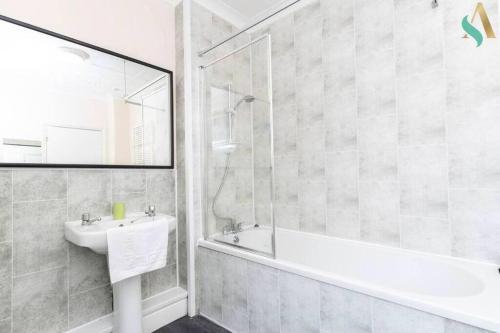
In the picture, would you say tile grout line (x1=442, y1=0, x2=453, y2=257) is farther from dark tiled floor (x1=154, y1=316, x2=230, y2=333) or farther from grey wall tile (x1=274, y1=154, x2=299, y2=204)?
dark tiled floor (x1=154, y1=316, x2=230, y2=333)

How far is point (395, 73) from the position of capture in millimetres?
1745

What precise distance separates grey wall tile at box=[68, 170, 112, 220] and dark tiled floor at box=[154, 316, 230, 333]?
0.99 metres

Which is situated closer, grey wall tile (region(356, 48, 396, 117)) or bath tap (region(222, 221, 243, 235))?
grey wall tile (region(356, 48, 396, 117))

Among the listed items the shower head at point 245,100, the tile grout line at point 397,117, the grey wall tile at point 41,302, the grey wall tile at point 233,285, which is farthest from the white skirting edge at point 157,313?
the tile grout line at point 397,117

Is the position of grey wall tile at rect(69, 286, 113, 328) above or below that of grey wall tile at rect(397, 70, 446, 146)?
below

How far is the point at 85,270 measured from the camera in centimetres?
164

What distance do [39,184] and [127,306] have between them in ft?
3.04

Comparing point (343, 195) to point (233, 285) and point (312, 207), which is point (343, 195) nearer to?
point (312, 207)

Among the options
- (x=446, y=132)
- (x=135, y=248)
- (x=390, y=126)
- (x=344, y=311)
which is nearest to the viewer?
(x=344, y=311)

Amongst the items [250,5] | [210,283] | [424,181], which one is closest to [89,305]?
[210,283]

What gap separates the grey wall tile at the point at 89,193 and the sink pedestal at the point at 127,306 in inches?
20.8

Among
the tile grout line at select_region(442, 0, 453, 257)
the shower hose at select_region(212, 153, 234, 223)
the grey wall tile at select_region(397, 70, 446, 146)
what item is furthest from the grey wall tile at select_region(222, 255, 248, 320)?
the grey wall tile at select_region(397, 70, 446, 146)

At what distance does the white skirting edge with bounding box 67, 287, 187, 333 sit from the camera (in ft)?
5.30

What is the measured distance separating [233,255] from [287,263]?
0.45 metres
